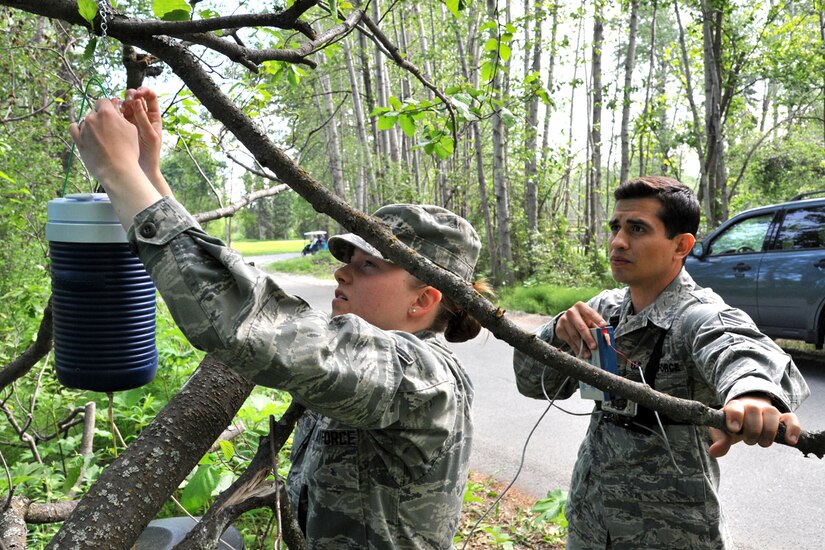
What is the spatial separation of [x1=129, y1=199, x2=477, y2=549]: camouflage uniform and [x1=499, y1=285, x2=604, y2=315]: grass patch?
9483mm

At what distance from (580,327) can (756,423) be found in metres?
0.67

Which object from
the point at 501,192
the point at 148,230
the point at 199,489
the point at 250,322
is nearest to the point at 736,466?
the point at 199,489

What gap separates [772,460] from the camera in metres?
4.96

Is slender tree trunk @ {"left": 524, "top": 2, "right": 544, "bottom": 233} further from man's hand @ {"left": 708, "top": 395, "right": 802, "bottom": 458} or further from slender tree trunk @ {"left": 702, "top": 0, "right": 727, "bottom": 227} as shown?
man's hand @ {"left": 708, "top": 395, "right": 802, "bottom": 458}

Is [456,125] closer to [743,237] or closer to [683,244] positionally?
[683,244]

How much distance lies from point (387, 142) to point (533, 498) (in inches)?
603

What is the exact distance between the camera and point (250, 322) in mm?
999

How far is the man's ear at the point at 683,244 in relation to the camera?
2.30m

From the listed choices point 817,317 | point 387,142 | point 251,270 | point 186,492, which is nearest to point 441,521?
point 251,270

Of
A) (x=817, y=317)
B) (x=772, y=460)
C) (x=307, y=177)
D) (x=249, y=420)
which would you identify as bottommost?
(x=772, y=460)

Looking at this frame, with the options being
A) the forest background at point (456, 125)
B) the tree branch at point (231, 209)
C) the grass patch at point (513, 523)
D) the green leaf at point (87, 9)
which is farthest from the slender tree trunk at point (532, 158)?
the green leaf at point (87, 9)

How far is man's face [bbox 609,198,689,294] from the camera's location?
226 centimetres

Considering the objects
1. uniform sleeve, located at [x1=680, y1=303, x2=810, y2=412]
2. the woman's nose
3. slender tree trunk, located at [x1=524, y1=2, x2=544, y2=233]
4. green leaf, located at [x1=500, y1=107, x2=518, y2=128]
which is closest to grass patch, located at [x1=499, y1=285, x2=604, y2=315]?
slender tree trunk, located at [x1=524, y1=2, x2=544, y2=233]

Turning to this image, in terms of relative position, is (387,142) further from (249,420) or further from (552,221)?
(249,420)
